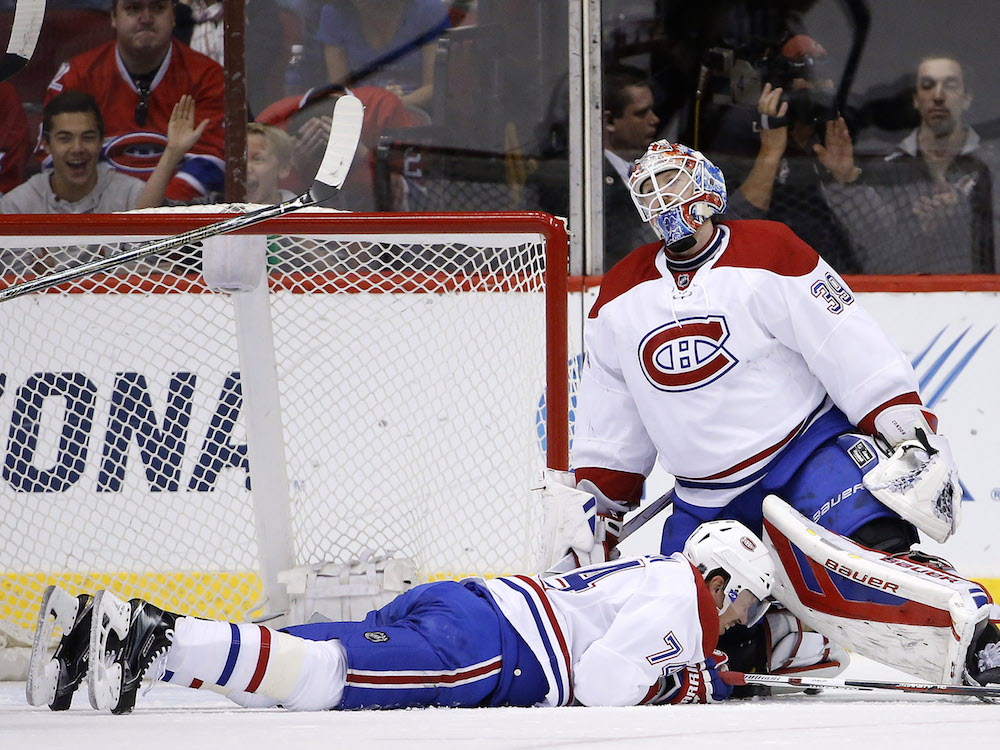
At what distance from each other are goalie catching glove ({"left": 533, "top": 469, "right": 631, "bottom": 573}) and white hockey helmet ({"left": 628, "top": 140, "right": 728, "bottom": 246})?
506 millimetres

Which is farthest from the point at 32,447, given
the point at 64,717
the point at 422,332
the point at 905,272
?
the point at 905,272

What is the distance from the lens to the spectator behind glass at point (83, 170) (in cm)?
369

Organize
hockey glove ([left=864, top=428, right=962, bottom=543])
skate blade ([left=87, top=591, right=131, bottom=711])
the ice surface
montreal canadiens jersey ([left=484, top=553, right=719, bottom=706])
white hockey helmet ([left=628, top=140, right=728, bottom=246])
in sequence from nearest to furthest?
1. the ice surface
2. skate blade ([left=87, top=591, right=131, bottom=711])
3. montreal canadiens jersey ([left=484, top=553, right=719, bottom=706])
4. hockey glove ([left=864, top=428, right=962, bottom=543])
5. white hockey helmet ([left=628, top=140, right=728, bottom=246])

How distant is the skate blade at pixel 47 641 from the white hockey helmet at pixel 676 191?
1239mm

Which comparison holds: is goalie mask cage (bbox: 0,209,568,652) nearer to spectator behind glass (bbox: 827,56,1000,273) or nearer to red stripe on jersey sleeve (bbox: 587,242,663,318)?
red stripe on jersey sleeve (bbox: 587,242,663,318)

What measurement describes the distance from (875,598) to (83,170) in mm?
2485

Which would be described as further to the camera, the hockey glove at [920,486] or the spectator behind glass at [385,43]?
the spectator behind glass at [385,43]

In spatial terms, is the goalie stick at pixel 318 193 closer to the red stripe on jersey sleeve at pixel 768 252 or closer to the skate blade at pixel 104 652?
the skate blade at pixel 104 652

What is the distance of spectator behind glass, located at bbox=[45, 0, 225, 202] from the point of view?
3.73 metres

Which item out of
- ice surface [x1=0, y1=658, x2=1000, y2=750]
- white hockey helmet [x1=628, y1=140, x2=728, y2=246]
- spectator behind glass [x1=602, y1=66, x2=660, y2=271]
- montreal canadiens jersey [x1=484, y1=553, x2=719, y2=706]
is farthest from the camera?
spectator behind glass [x1=602, y1=66, x2=660, y2=271]

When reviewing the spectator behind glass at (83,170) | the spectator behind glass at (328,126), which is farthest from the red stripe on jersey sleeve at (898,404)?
the spectator behind glass at (83,170)

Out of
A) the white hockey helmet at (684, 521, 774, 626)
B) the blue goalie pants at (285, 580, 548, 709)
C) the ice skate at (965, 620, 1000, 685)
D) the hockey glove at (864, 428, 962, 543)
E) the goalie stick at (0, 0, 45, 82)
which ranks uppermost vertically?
the goalie stick at (0, 0, 45, 82)

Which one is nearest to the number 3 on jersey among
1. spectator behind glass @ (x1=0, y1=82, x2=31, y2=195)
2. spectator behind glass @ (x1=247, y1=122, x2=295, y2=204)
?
spectator behind glass @ (x1=247, y1=122, x2=295, y2=204)

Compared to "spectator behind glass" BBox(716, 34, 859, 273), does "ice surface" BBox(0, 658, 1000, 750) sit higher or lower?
lower
